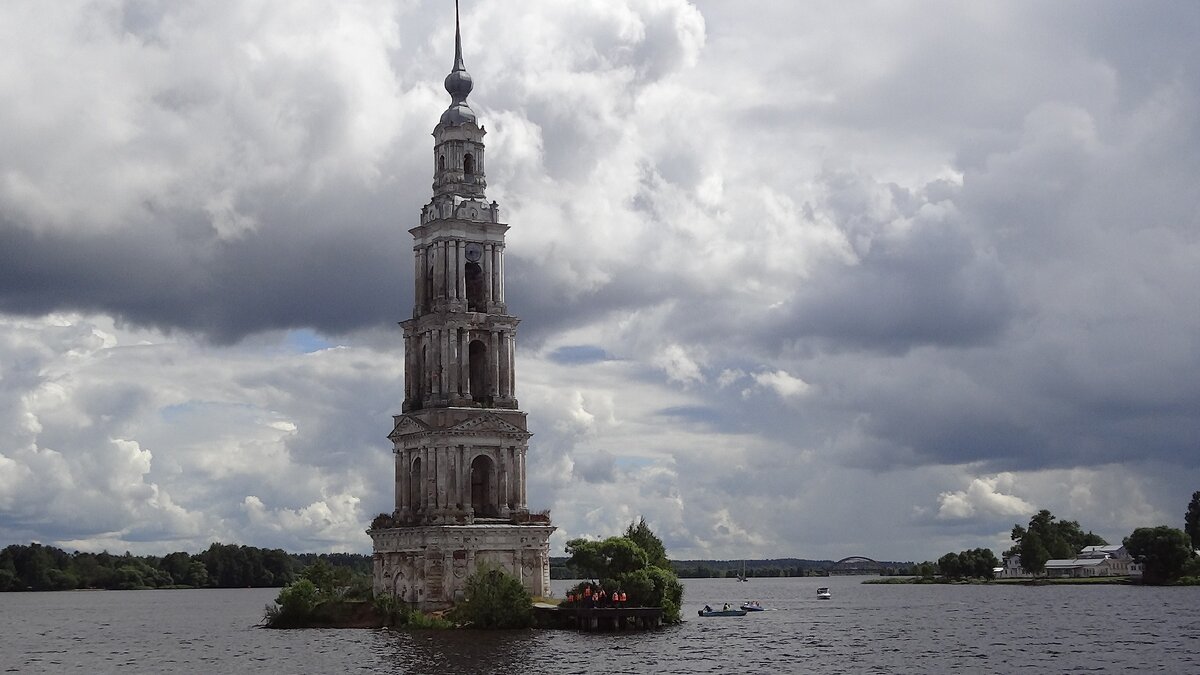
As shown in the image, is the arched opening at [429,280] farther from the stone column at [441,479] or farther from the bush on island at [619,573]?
the bush on island at [619,573]

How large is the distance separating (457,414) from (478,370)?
722cm

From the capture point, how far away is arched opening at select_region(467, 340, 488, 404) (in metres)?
118

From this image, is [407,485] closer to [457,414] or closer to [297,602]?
[457,414]

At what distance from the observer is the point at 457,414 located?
371ft

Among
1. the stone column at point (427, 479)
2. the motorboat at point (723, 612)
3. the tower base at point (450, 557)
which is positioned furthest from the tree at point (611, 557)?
the motorboat at point (723, 612)

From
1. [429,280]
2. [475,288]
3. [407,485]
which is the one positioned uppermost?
[429,280]

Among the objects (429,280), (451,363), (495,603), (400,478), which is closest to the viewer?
(495,603)

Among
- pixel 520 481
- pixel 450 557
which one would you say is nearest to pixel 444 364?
pixel 520 481

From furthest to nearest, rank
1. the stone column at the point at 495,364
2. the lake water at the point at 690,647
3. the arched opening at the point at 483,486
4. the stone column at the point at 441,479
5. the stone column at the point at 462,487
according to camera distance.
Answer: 1. the stone column at the point at 495,364
2. the arched opening at the point at 483,486
3. the stone column at the point at 462,487
4. the stone column at the point at 441,479
5. the lake water at the point at 690,647

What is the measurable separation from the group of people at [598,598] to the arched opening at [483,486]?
13014 mm

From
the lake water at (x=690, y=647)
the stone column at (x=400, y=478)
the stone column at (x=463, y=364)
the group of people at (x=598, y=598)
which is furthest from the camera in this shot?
the stone column at (x=400, y=478)

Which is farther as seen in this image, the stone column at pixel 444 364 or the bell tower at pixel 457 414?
the stone column at pixel 444 364

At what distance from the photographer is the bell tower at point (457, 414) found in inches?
4353

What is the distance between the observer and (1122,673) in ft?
264
